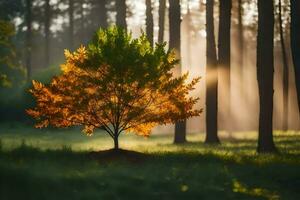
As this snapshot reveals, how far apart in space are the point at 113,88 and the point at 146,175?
4.44m

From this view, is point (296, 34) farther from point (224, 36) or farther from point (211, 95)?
point (224, 36)

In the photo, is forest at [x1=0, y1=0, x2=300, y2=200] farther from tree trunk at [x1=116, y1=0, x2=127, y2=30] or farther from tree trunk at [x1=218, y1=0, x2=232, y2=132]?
tree trunk at [x1=116, y1=0, x2=127, y2=30]

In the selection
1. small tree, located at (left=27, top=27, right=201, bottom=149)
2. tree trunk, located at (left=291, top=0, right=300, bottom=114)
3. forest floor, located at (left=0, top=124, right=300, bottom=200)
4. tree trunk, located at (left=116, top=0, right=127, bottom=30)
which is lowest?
forest floor, located at (left=0, top=124, right=300, bottom=200)

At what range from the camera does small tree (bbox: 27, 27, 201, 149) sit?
20.1m

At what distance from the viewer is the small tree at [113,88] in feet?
65.9

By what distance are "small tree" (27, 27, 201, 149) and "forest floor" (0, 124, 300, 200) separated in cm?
139

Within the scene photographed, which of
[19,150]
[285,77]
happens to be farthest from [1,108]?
[19,150]

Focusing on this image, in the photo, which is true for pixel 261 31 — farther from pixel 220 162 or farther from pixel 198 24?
pixel 198 24

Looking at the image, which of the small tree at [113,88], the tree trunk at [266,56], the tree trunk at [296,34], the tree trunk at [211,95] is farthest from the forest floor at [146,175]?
the tree trunk at [211,95]

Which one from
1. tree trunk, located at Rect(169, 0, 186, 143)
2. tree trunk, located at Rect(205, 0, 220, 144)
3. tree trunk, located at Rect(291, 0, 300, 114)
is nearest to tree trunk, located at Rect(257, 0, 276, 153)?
tree trunk, located at Rect(291, 0, 300, 114)

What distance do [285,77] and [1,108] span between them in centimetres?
2165

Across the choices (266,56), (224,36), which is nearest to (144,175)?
(266,56)

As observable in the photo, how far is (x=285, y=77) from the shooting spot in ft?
142

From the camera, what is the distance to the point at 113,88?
20.4m
